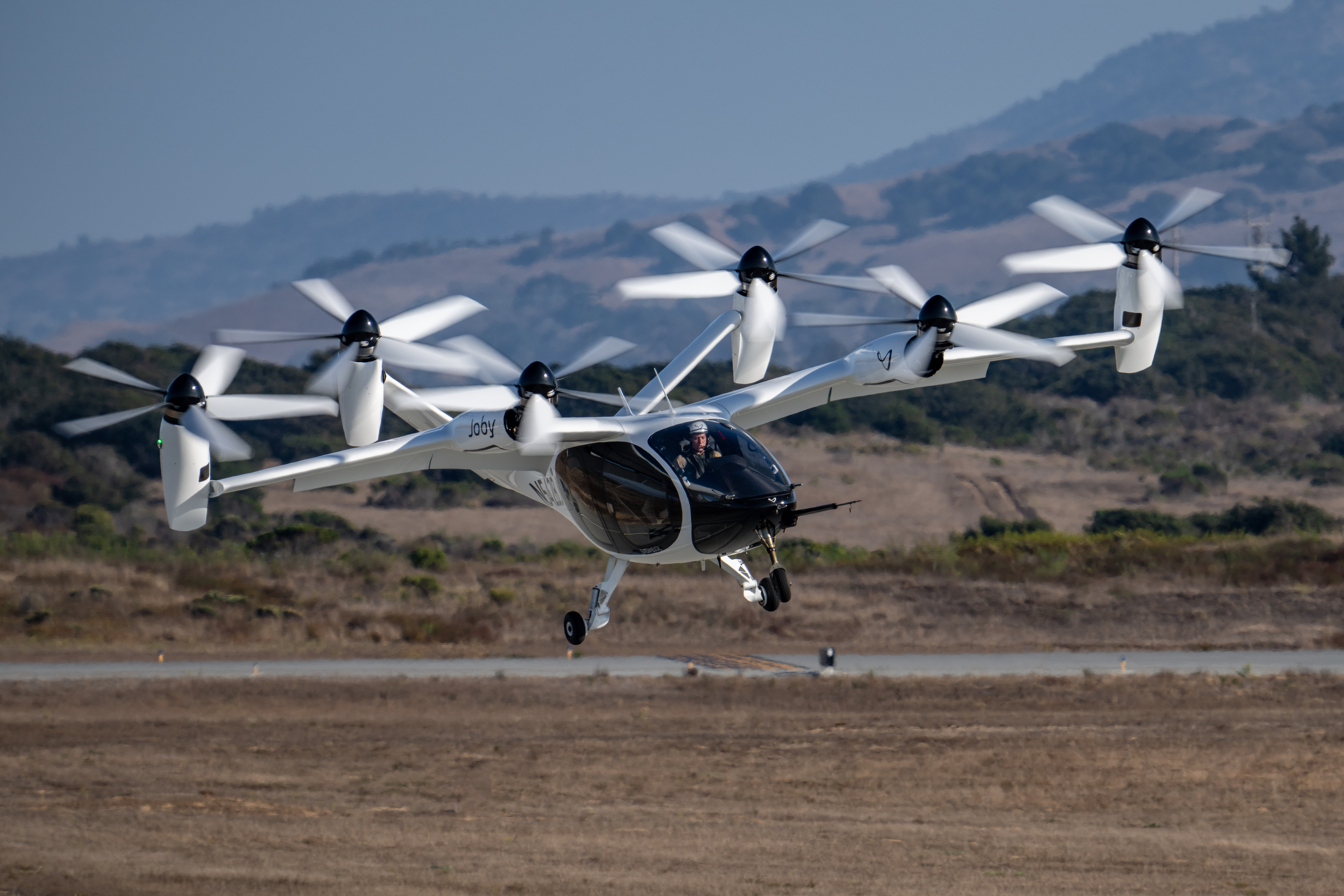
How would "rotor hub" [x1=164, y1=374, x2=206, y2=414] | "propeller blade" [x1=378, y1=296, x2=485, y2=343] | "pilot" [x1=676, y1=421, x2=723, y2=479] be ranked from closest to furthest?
"pilot" [x1=676, y1=421, x2=723, y2=479], "rotor hub" [x1=164, y1=374, x2=206, y2=414], "propeller blade" [x1=378, y1=296, x2=485, y2=343]

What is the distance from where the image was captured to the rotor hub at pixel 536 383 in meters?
19.7

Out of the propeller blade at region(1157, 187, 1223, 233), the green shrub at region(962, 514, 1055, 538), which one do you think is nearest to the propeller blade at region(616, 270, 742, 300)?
the propeller blade at region(1157, 187, 1223, 233)

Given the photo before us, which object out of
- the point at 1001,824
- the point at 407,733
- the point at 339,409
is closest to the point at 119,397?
the point at 407,733

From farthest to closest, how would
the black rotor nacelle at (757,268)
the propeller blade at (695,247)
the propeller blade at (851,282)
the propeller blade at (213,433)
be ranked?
the propeller blade at (695,247) → the black rotor nacelle at (757,268) → the propeller blade at (851,282) → the propeller blade at (213,433)

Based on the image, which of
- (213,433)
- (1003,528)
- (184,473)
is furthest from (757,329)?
(1003,528)

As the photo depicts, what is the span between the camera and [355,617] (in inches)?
2483

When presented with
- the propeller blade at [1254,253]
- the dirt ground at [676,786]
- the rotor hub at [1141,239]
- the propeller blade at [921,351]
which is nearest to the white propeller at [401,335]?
the propeller blade at [921,351]

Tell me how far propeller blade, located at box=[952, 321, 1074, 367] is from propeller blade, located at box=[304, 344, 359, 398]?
9043 mm

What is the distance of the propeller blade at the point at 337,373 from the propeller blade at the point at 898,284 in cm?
797

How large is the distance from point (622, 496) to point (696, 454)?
4.73 feet

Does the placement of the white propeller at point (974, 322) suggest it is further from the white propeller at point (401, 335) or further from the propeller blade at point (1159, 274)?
the white propeller at point (401, 335)

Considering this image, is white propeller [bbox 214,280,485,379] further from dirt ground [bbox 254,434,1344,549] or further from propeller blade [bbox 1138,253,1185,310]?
dirt ground [bbox 254,434,1344,549]

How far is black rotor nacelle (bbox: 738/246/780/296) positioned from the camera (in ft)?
74.5

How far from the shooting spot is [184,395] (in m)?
20.7
